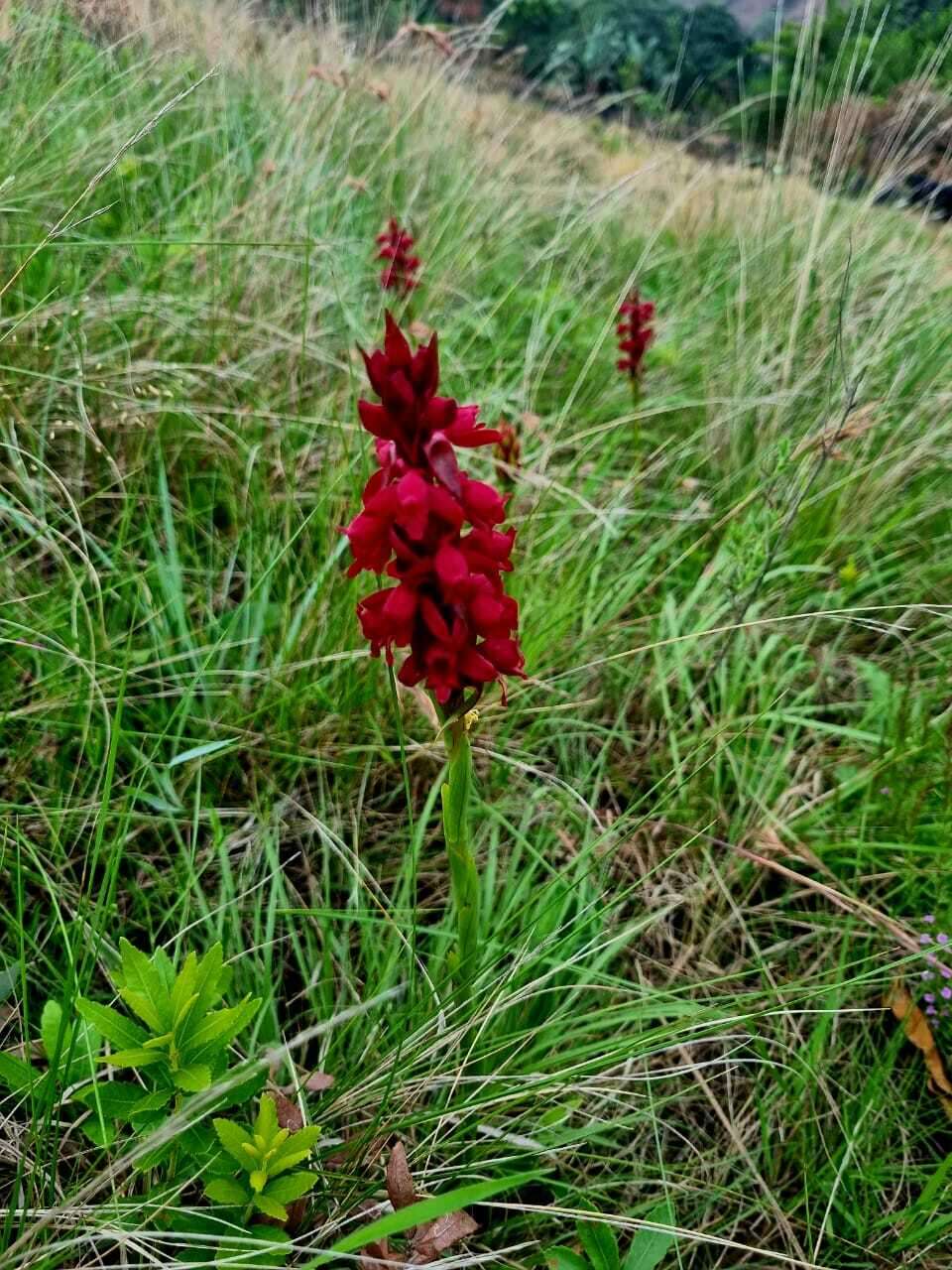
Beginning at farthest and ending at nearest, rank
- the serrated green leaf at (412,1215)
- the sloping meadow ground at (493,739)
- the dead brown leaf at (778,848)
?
the dead brown leaf at (778,848) → the sloping meadow ground at (493,739) → the serrated green leaf at (412,1215)

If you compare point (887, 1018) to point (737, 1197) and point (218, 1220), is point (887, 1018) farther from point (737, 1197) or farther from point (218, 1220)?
point (218, 1220)

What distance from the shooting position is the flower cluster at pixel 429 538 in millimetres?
891

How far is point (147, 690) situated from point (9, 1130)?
2.66 ft

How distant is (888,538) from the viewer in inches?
97.3

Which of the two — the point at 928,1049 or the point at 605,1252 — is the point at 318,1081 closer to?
the point at 605,1252

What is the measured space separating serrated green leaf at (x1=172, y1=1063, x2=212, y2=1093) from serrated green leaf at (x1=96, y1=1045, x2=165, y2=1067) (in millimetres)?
27

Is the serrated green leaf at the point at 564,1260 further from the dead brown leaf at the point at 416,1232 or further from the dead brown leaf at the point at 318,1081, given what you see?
the dead brown leaf at the point at 318,1081

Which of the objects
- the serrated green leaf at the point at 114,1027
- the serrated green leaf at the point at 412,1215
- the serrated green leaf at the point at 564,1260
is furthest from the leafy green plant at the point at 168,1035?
the serrated green leaf at the point at 564,1260

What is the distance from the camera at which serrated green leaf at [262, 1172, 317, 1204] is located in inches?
36.5

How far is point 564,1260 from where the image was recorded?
1.00 metres

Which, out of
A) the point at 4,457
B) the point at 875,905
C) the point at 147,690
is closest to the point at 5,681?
the point at 147,690

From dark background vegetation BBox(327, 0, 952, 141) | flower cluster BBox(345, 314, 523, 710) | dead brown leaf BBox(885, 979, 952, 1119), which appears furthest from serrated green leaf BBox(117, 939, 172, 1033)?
dark background vegetation BBox(327, 0, 952, 141)

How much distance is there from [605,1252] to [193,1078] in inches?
19.5

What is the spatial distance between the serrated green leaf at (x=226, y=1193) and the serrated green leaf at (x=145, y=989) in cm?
16
